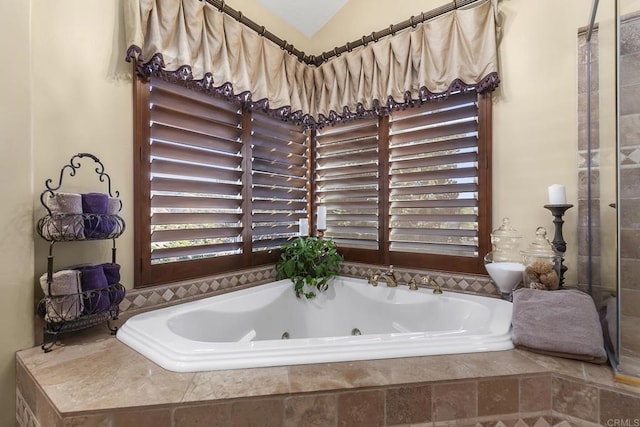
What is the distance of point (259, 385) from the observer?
0.85m

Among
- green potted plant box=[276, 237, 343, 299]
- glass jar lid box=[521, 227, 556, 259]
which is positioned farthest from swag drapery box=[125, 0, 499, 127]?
green potted plant box=[276, 237, 343, 299]

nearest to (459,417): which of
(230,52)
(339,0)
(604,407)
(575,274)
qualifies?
(604,407)

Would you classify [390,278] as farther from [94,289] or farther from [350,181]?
[94,289]

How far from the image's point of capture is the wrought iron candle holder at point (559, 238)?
140 centimetres

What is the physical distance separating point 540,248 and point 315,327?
56.8 inches

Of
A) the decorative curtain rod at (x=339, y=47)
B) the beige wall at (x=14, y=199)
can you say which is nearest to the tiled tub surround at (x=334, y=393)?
the beige wall at (x=14, y=199)

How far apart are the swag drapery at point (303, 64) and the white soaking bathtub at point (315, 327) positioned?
4.12ft

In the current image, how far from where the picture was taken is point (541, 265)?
4.47ft

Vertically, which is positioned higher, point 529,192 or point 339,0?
point 339,0

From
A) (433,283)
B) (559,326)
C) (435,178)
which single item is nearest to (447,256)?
(433,283)

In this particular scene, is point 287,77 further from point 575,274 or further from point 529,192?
point 575,274

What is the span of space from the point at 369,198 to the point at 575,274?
1.28 meters

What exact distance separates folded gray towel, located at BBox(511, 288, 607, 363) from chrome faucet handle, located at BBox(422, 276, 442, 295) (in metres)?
0.52
